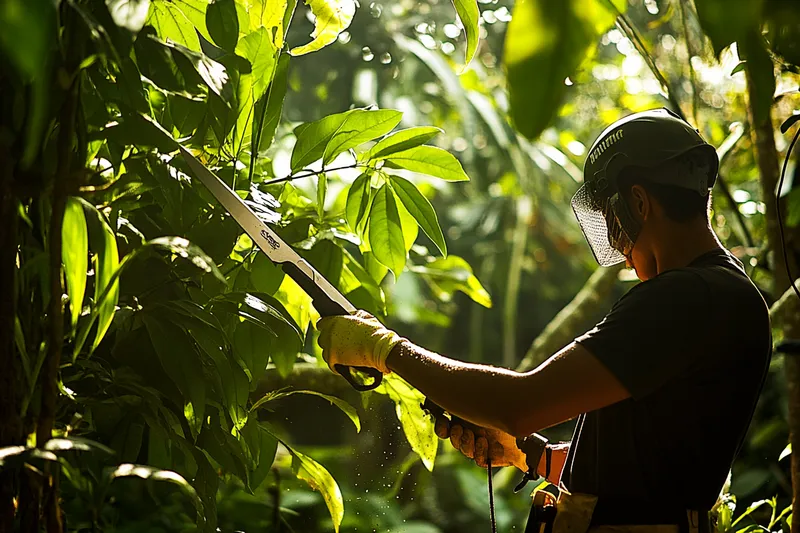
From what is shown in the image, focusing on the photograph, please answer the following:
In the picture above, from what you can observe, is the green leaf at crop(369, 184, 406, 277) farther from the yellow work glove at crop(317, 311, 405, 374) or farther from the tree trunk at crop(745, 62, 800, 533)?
the tree trunk at crop(745, 62, 800, 533)

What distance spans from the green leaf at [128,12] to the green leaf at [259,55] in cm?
27

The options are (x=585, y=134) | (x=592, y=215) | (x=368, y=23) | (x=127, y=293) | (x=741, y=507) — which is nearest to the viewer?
(x=127, y=293)

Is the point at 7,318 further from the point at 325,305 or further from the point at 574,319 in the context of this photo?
the point at 574,319

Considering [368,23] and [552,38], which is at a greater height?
[368,23]

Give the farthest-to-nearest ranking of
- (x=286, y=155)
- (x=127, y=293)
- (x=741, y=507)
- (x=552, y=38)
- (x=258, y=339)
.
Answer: (x=286, y=155) < (x=741, y=507) < (x=258, y=339) < (x=127, y=293) < (x=552, y=38)

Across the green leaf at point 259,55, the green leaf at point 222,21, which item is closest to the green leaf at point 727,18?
the green leaf at point 222,21

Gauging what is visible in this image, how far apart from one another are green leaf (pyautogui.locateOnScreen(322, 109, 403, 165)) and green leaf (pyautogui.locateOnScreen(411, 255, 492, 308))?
0.51 metres

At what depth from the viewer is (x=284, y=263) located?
87 centimetres

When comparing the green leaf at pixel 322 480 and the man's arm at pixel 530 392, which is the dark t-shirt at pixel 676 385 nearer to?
the man's arm at pixel 530 392

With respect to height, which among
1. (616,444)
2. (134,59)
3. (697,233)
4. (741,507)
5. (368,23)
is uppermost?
(368,23)

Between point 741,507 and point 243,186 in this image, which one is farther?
point 741,507

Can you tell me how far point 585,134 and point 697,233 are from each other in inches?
122

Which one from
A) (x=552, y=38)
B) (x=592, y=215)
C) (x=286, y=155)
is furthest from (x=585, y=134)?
(x=552, y=38)

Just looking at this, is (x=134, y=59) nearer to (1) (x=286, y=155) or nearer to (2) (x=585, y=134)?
(1) (x=286, y=155)
